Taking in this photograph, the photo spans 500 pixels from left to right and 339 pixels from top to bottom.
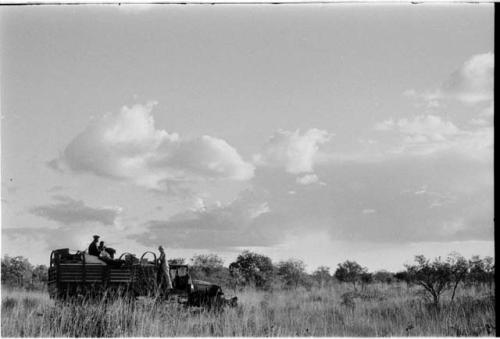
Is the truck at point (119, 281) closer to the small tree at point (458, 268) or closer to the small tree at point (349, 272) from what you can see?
the small tree at point (458, 268)

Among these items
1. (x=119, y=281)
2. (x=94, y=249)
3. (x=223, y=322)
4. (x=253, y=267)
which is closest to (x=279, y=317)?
(x=223, y=322)

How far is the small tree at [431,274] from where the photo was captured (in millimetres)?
18062

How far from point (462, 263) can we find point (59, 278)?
471 inches

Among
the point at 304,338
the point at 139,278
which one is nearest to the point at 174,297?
the point at 139,278

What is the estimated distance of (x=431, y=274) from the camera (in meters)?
18.5

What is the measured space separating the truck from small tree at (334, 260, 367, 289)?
2220cm

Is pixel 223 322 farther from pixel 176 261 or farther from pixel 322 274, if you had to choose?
pixel 322 274

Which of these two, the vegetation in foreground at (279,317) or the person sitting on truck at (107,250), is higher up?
the person sitting on truck at (107,250)

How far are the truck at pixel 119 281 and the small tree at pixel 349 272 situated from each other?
22.2 m

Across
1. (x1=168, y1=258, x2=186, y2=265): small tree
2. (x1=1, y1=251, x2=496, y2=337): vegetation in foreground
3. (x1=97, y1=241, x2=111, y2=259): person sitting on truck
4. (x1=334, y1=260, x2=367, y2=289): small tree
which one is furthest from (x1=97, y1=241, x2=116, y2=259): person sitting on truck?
(x1=334, y1=260, x2=367, y2=289): small tree

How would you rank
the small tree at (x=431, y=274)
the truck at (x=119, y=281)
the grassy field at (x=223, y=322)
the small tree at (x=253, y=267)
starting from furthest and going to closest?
the small tree at (x=253, y=267) < the small tree at (x=431, y=274) < the truck at (x=119, y=281) < the grassy field at (x=223, y=322)

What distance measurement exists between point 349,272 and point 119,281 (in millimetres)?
23845

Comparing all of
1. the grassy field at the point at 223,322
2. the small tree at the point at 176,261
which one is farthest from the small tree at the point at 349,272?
the grassy field at the point at 223,322

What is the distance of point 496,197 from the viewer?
9930 mm
